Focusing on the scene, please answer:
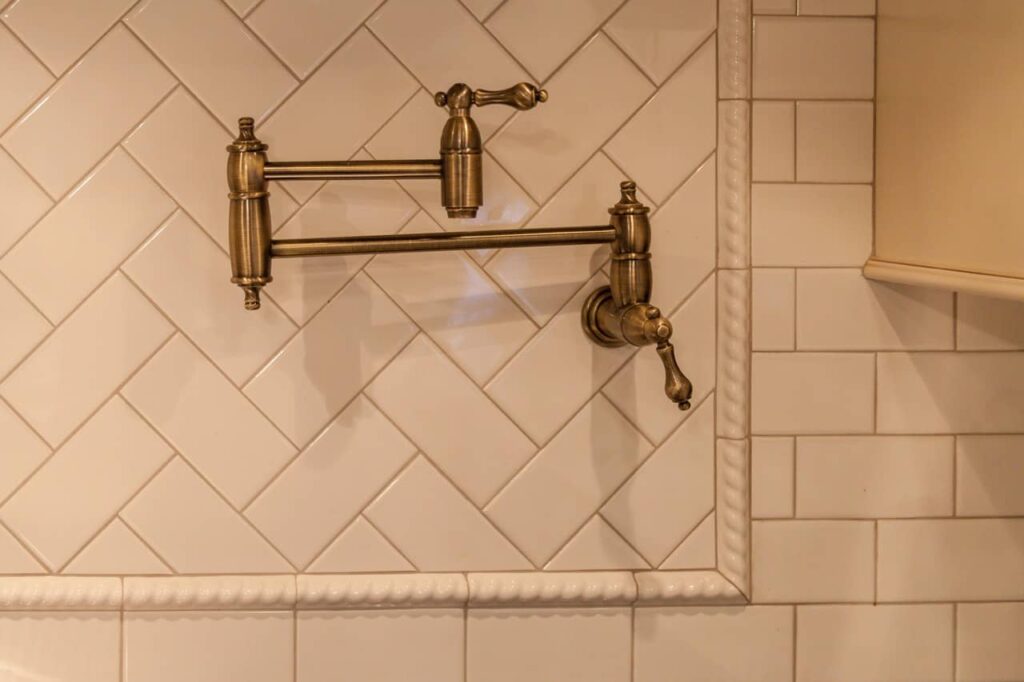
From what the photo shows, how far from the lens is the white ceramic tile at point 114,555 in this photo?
1255 mm

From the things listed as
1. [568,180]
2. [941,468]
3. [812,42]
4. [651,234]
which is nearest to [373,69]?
[568,180]

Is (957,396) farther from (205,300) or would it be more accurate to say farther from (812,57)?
(205,300)

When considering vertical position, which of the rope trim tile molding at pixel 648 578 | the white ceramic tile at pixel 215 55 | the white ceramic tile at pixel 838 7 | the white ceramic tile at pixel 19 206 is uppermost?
the white ceramic tile at pixel 838 7

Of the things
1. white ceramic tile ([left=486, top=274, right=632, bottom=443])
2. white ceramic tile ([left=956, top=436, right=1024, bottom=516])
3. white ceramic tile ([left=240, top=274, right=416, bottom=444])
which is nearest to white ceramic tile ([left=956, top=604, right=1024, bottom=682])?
white ceramic tile ([left=956, top=436, right=1024, bottom=516])

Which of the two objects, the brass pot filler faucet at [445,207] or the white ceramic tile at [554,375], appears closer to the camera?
the brass pot filler faucet at [445,207]

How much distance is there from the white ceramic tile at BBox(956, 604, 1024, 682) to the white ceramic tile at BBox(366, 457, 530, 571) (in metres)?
0.52

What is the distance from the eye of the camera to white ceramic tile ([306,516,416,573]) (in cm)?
127

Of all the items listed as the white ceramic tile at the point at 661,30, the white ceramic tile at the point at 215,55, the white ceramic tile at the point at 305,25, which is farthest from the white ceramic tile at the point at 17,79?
the white ceramic tile at the point at 661,30

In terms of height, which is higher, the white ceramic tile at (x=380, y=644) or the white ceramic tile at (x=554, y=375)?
the white ceramic tile at (x=554, y=375)

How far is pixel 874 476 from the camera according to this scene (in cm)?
130

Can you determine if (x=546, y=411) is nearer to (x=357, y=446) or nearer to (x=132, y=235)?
(x=357, y=446)

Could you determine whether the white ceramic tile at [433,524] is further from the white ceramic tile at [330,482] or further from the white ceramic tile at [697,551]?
the white ceramic tile at [697,551]

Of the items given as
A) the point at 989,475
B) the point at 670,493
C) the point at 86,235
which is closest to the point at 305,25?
the point at 86,235

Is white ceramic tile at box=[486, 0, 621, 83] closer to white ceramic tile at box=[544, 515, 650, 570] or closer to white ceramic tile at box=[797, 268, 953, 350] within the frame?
white ceramic tile at box=[797, 268, 953, 350]
